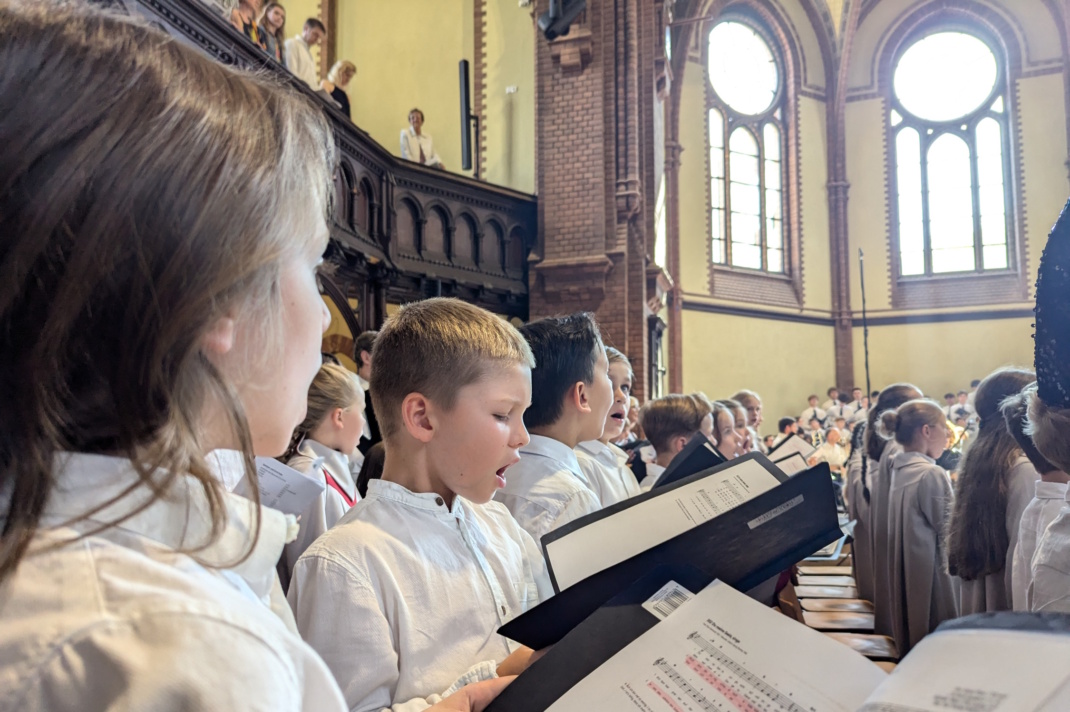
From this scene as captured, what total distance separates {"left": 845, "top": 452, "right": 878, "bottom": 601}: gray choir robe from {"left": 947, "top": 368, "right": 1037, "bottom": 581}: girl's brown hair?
9.59ft

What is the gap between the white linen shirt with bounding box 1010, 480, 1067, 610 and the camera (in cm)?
236

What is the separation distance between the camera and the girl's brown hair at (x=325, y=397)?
3.16 meters

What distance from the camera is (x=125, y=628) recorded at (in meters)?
0.60

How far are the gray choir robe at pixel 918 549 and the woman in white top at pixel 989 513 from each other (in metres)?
1.36

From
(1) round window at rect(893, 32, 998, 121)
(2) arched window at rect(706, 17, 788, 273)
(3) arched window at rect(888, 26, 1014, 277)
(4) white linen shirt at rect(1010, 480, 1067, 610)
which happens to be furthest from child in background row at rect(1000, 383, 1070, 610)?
(1) round window at rect(893, 32, 998, 121)

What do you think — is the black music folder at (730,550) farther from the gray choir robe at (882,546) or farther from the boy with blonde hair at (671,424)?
the gray choir robe at (882,546)

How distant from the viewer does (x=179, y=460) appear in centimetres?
72

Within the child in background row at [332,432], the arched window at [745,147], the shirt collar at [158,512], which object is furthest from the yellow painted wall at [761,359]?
the shirt collar at [158,512]

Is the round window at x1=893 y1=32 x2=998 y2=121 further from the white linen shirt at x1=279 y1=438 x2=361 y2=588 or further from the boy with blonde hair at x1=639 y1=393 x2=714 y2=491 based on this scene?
the white linen shirt at x1=279 y1=438 x2=361 y2=588

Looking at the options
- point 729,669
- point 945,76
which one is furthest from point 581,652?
point 945,76

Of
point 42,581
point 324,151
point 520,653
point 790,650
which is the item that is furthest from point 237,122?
point 520,653

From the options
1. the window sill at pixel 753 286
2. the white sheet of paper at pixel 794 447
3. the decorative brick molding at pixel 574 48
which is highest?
the decorative brick molding at pixel 574 48

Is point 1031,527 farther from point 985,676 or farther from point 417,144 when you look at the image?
point 417,144

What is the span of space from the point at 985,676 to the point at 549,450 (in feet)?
→ 6.25
